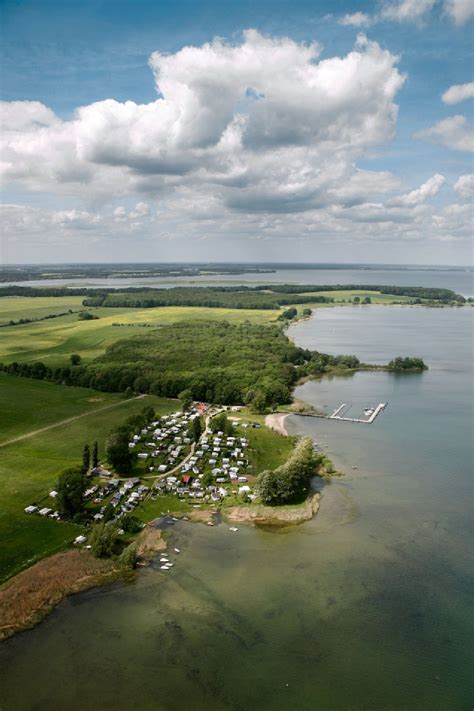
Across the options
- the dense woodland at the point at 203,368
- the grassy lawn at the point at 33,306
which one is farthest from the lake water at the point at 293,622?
the grassy lawn at the point at 33,306

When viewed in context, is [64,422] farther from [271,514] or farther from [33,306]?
[33,306]

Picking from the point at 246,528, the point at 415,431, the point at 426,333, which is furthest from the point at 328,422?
the point at 426,333

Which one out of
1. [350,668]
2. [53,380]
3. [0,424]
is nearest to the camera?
[350,668]

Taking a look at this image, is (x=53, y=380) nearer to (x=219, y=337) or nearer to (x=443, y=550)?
(x=219, y=337)

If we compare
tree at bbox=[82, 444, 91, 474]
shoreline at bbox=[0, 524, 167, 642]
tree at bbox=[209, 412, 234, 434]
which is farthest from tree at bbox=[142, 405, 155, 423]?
shoreline at bbox=[0, 524, 167, 642]

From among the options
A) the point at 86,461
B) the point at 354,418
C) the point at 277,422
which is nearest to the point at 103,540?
the point at 86,461

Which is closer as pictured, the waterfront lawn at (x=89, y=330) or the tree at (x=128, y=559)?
the tree at (x=128, y=559)

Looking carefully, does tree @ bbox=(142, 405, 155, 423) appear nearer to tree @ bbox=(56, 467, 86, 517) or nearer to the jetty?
tree @ bbox=(56, 467, 86, 517)

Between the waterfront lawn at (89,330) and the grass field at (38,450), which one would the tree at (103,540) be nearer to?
the grass field at (38,450)
